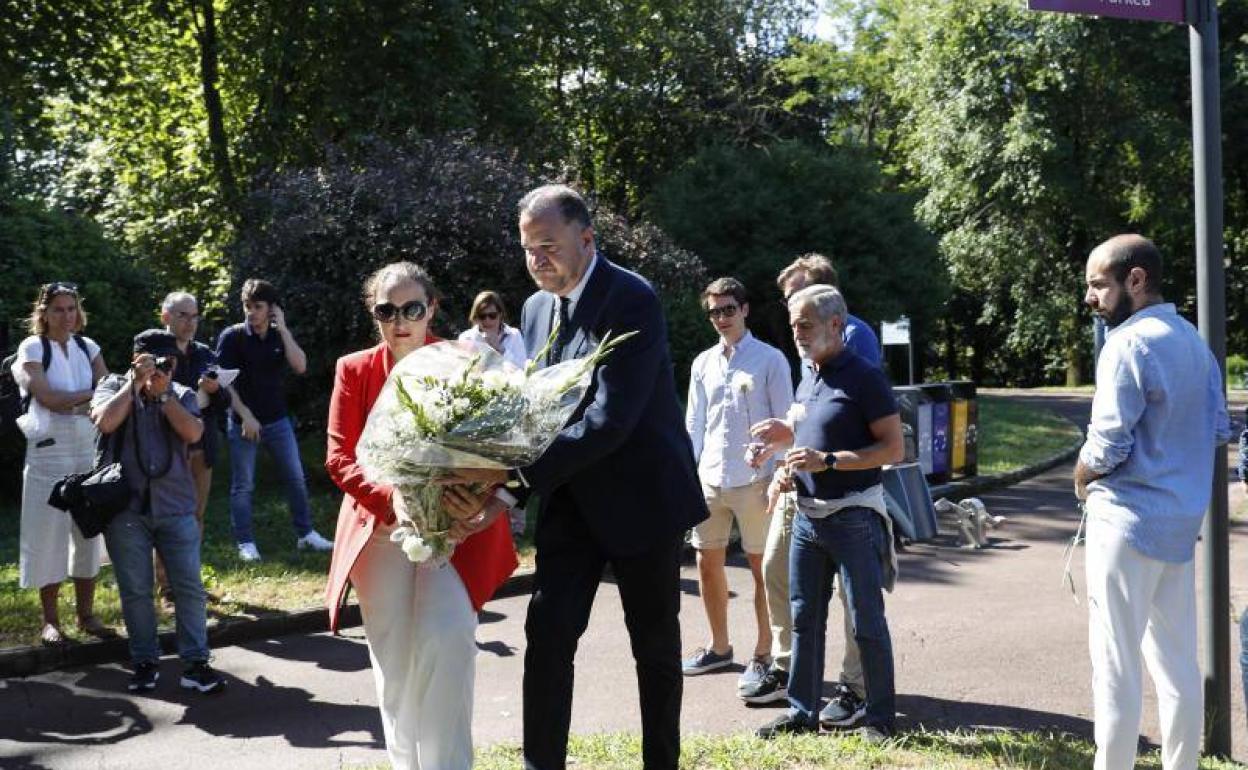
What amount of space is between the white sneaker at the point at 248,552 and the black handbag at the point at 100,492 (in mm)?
3076

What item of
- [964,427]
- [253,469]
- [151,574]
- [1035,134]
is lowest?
[151,574]

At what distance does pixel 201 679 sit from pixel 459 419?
371 centimetres

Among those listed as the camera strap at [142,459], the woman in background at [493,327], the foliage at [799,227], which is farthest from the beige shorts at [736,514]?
the foliage at [799,227]

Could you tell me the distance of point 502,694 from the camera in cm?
667

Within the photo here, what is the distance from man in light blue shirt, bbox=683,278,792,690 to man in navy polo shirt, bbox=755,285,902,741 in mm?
1151

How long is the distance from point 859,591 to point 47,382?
Result: 201 inches

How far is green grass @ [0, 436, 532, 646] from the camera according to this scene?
812cm

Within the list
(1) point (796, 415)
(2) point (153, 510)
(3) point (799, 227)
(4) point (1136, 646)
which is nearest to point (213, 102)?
(3) point (799, 227)

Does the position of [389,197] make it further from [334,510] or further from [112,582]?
[112,582]

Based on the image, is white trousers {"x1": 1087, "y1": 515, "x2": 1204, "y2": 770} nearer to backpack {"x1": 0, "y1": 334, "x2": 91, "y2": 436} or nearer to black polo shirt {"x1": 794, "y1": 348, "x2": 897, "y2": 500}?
black polo shirt {"x1": 794, "y1": 348, "x2": 897, "y2": 500}

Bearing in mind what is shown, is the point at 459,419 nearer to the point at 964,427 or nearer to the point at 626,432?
the point at 626,432

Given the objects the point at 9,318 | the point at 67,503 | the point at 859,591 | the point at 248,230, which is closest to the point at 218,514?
the point at 9,318

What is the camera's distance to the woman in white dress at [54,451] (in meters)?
7.66

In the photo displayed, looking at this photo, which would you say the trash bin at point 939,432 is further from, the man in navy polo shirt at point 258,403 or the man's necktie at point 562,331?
the man's necktie at point 562,331
